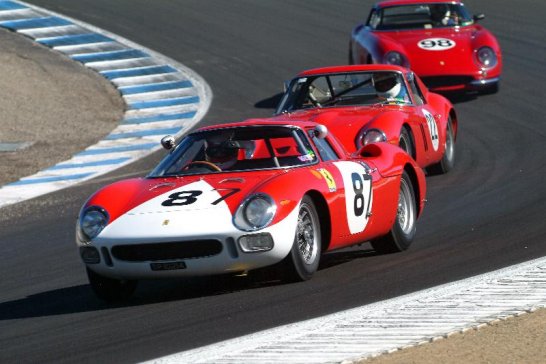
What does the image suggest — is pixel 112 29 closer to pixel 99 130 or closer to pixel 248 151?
pixel 99 130

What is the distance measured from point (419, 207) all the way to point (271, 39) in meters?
13.6

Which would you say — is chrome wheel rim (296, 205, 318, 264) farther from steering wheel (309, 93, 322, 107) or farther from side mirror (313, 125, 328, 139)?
steering wheel (309, 93, 322, 107)

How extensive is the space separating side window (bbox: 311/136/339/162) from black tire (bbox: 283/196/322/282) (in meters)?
0.69

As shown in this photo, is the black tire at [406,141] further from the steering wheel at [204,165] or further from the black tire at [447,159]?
the steering wheel at [204,165]

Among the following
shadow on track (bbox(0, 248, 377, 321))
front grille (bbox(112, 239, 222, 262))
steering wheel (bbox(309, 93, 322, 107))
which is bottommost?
steering wheel (bbox(309, 93, 322, 107))

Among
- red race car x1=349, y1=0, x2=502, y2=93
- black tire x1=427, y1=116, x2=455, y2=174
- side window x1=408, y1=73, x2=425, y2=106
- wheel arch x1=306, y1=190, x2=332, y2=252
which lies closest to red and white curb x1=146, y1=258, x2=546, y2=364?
wheel arch x1=306, y1=190, x2=332, y2=252

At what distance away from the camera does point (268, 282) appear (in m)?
7.45

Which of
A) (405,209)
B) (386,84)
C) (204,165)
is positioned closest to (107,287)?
(204,165)

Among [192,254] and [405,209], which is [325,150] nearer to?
[405,209]

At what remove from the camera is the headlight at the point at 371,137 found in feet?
36.2

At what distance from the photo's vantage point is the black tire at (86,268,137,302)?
733cm

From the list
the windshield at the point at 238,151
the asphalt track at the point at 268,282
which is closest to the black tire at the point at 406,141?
the asphalt track at the point at 268,282

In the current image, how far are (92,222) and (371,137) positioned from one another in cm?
423

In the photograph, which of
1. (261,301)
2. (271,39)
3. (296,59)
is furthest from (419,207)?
(271,39)
